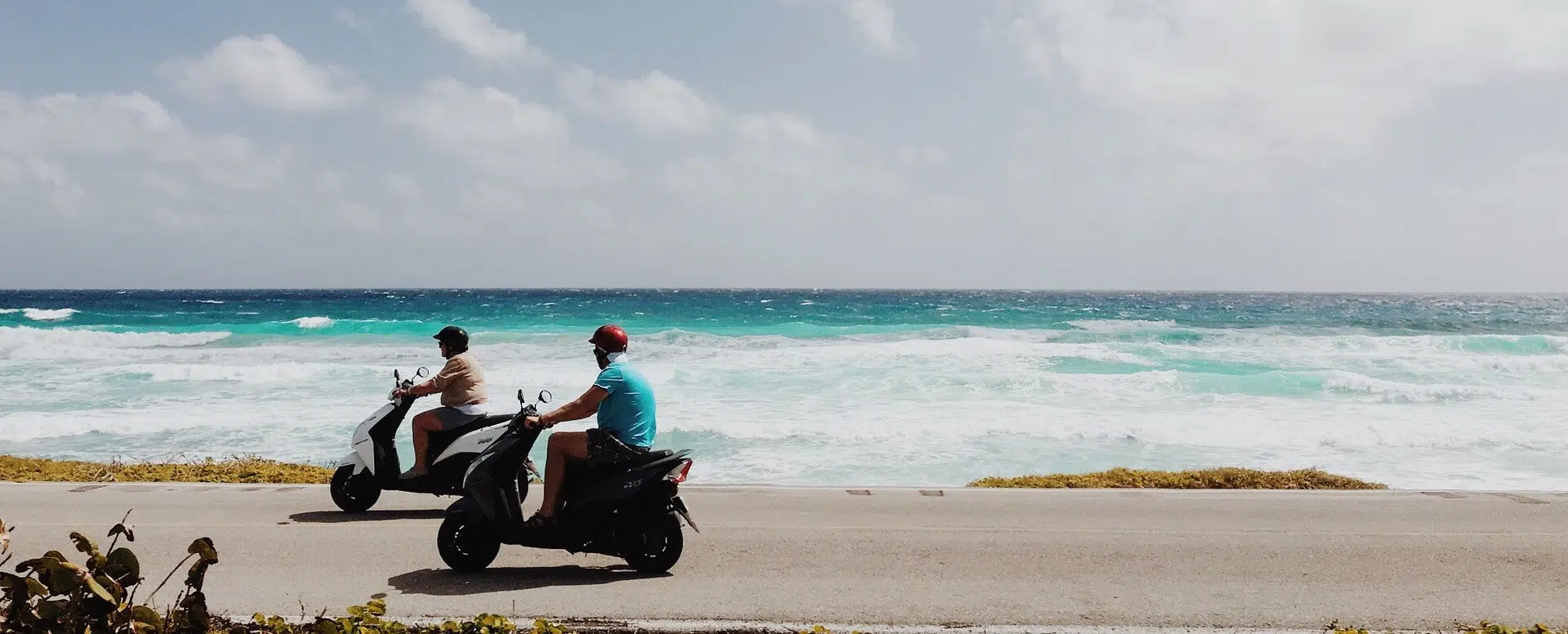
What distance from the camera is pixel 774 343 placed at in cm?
4309

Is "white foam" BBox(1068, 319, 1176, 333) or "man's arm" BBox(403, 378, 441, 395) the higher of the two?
"man's arm" BBox(403, 378, 441, 395)

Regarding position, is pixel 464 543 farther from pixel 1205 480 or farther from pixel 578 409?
pixel 1205 480

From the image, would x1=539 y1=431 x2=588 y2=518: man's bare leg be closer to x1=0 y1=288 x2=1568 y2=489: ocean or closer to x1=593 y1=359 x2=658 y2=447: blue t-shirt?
x1=593 y1=359 x2=658 y2=447: blue t-shirt

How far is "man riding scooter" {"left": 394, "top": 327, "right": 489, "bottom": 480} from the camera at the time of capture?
7.81 m

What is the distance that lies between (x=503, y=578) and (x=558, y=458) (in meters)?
0.86

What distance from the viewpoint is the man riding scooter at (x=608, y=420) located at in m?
5.91

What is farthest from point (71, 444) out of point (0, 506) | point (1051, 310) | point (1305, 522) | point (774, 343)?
point (1051, 310)

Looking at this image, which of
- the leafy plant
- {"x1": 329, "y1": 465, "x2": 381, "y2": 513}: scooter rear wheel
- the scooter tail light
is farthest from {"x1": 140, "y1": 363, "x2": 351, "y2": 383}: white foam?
the leafy plant

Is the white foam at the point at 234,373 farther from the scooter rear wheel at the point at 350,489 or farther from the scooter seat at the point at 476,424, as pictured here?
the scooter seat at the point at 476,424

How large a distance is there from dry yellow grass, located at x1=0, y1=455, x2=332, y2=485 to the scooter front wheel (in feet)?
14.7

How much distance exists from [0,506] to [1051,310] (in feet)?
254

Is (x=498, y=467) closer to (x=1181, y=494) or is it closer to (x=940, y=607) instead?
(x=940, y=607)

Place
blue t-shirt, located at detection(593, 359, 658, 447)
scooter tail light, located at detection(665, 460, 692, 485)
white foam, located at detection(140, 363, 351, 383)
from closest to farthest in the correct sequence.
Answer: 1. blue t-shirt, located at detection(593, 359, 658, 447)
2. scooter tail light, located at detection(665, 460, 692, 485)
3. white foam, located at detection(140, 363, 351, 383)

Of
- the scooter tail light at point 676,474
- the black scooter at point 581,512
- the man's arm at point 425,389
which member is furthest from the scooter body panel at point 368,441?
the scooter tail light at point 676,474
